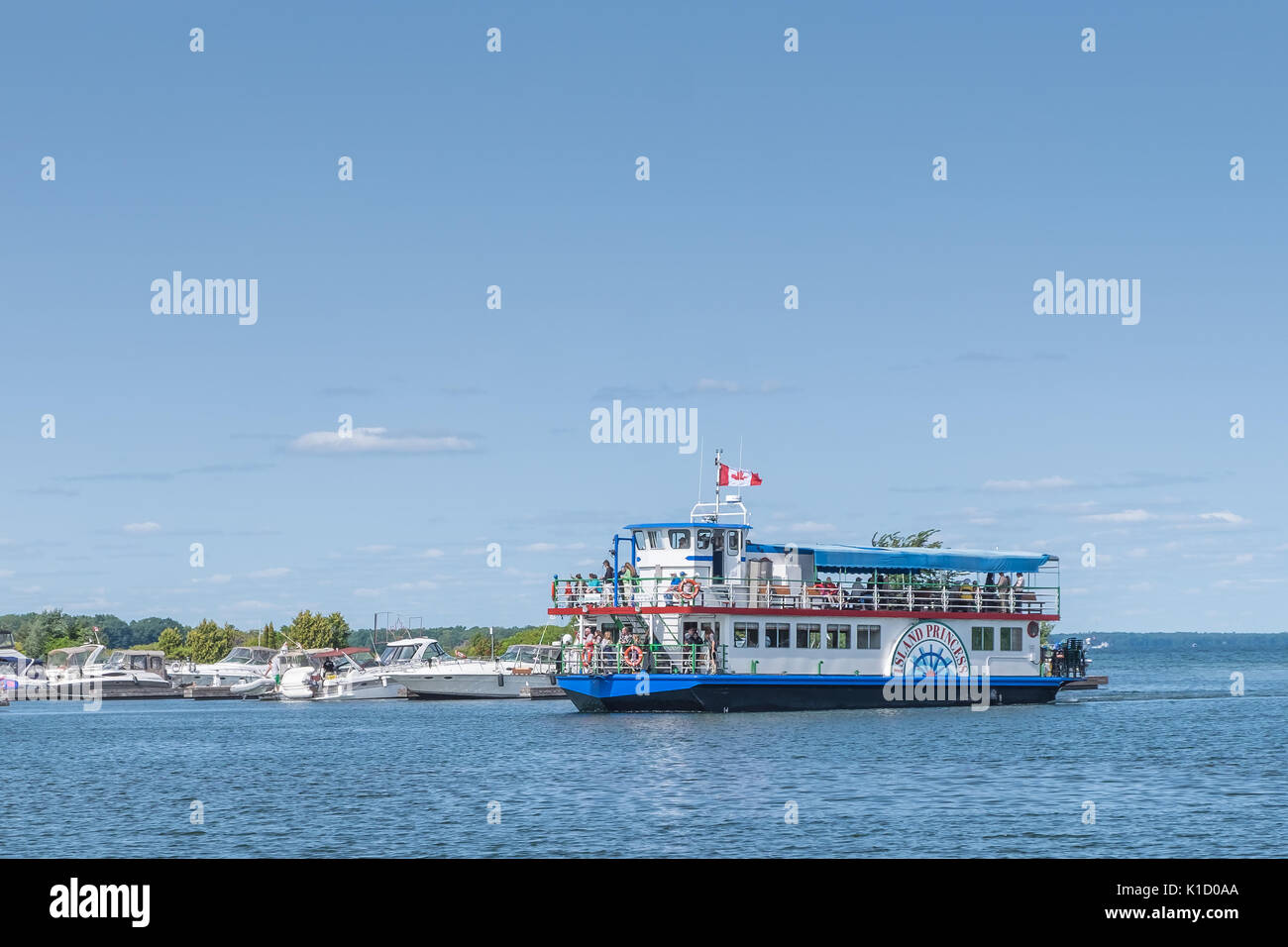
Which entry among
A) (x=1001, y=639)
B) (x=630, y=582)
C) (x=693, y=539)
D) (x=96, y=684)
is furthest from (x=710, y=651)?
(x=96, y=684)

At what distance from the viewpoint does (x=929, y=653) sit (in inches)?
2520

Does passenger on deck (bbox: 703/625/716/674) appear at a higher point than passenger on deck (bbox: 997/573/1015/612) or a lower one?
lower

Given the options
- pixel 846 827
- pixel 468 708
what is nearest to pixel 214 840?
pixel 846 827

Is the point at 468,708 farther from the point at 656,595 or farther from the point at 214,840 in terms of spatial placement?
the point at 214,840

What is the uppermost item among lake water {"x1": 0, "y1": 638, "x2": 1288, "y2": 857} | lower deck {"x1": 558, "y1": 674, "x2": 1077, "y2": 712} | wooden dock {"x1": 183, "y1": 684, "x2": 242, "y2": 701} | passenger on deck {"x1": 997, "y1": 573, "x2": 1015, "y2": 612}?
passenger on deck {"x1": 997, "y1": 573, "x2": 1015, "y2": 612}

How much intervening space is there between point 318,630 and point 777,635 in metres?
82.4

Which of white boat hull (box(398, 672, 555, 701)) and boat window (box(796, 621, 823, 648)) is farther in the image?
white boat hull (box(398, 672, 555, 701))

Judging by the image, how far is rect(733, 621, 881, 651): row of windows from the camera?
194 feet

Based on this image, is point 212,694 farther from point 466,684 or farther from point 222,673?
point 466,684

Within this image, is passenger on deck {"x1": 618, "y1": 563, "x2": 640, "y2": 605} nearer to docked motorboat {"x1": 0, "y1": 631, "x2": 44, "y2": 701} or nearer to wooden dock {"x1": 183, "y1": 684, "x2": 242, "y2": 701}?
wooden dock {"x1": 183, "y1": 684, "x2": 242, "y2": 701}

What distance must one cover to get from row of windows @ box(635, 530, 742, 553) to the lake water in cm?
715

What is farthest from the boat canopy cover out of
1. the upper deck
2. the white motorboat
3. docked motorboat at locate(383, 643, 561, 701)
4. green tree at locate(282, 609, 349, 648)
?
green tree at locate(282, 609, 349, 648)

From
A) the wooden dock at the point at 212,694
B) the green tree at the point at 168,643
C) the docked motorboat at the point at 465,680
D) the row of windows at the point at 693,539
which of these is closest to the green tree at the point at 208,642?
the green tree at the point at 168,643
